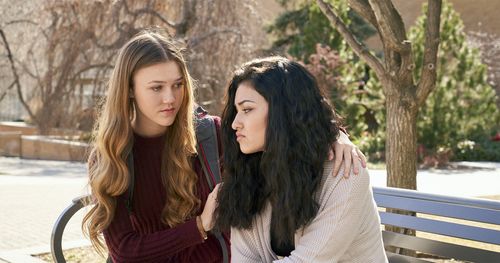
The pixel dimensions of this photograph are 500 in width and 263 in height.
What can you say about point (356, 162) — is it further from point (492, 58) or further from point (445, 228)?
point (492, 58)

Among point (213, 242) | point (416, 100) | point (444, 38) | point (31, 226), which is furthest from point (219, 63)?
point (213, 242)

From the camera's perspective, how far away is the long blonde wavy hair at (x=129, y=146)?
2.57 metres

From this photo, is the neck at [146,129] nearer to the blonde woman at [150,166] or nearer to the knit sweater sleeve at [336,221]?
the blonde woman at [150,166]

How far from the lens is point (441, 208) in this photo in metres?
2.99

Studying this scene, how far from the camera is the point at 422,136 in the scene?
16047 millimetres

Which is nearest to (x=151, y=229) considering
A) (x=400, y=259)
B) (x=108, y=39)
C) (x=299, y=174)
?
(x=299, y=174)

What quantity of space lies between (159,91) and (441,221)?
1440mm

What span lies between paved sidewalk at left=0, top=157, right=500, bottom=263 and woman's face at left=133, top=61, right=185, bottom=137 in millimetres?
757

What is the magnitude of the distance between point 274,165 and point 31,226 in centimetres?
572

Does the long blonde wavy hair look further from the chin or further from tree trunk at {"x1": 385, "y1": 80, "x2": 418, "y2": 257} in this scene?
tree trunk at {"x1": 385, "y1": 80, "x2": 418, "y2": 257}

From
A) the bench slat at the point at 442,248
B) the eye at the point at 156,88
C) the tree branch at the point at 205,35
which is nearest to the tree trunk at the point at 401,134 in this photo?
the bench slat at the point at 442,248

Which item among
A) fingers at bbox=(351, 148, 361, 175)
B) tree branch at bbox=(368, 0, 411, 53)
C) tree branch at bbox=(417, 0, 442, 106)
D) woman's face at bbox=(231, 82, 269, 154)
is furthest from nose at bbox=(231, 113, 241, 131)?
tree branch at bbox=(417, 0, 442, 106)

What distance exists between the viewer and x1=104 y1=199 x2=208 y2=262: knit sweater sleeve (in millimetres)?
2578

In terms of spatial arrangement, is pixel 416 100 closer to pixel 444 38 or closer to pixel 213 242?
pixel 213 242
